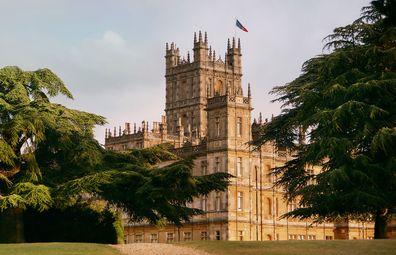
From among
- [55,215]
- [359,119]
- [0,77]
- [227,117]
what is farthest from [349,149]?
[227,117]

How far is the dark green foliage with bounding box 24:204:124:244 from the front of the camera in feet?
138

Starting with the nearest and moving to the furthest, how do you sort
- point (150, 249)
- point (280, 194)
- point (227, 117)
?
point (150, 249)
point (227, 117)
point (280, 194)

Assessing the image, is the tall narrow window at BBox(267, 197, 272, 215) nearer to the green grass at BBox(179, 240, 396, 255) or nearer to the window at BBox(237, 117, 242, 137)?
the window at BBox(237, 117, 242, 137)

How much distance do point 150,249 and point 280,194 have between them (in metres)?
44.5

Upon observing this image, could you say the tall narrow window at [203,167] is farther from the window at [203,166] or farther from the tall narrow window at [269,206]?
the tall narrow window at [269,206]

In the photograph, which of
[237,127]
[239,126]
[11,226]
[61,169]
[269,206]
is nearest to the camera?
[11,226]

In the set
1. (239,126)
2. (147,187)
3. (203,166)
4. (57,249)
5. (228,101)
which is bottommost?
(57,249)

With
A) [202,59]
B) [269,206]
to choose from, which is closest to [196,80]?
[202,59]

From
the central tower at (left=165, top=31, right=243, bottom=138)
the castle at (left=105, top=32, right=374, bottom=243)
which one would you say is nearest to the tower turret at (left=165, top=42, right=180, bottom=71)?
the central tower at (left=165, top=31, right=243, bottom=138)

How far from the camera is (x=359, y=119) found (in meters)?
38.1

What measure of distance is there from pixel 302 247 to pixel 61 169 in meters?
13.1

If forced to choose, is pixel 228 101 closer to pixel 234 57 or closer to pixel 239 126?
pixel 239 126

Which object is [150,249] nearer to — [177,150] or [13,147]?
[13,147]

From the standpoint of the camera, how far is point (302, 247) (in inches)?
1340
